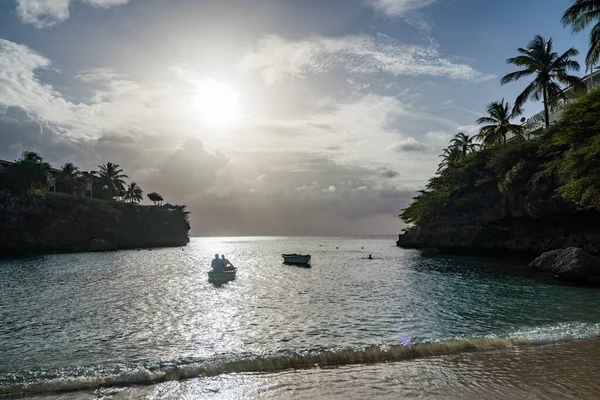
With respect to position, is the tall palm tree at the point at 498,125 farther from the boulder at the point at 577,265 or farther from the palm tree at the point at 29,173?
the palm tree at the point at 29,173

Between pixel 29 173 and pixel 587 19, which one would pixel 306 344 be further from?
pixel 29 173

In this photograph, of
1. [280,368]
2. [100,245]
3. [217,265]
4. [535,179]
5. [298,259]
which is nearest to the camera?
[280,368]

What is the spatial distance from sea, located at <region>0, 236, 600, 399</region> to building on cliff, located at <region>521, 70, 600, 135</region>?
3418 centimetres

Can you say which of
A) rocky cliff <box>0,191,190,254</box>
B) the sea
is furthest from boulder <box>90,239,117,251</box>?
the sea

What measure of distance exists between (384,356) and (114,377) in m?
8.32

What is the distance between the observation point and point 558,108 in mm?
47750

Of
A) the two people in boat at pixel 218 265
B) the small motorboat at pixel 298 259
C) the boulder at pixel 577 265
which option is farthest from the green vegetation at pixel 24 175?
the boulder at pixel 577 265

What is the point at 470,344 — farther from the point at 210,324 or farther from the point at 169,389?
the point at 210,324

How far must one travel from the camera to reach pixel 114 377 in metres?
9.78

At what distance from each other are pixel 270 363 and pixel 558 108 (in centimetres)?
5559

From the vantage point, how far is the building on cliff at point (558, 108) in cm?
4560

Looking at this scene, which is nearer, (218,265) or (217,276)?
(217,276)

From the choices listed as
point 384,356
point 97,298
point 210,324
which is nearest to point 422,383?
point 384,356

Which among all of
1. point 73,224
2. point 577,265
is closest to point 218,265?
point 577,265
